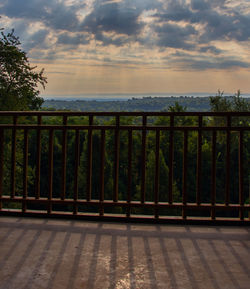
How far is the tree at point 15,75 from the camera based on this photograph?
21562mm

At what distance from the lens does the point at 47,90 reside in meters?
22.5

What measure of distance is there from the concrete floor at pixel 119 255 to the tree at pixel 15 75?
63.4 feet

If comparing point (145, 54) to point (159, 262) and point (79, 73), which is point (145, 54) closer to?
point (79, 73)

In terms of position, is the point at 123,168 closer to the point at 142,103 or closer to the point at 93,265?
the point at 142,103

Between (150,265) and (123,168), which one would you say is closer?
(150,265)

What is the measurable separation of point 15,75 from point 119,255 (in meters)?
21.3

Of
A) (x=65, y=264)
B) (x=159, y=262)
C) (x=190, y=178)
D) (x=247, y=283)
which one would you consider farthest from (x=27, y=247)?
(x=190, y=178)

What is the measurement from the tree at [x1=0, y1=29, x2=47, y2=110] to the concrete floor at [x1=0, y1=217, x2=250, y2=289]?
19339 millimetres

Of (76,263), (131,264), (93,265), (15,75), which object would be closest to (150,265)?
(131,264)

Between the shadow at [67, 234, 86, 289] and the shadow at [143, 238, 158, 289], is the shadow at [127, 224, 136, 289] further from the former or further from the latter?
the shadow at [67, 234, 86, 289]

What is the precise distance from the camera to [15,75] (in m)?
21.9

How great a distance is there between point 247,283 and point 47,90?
71.2 feet

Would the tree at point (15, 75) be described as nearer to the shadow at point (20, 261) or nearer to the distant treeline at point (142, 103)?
the shadow at point (20, 261)

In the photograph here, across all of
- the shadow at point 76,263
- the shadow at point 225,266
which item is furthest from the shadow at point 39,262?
the shadow at point 225,266
